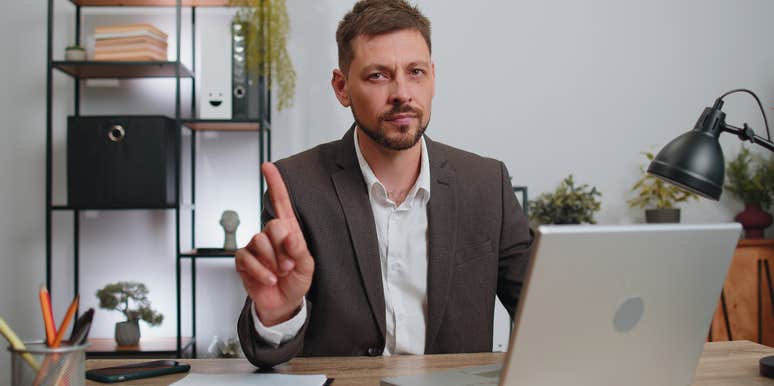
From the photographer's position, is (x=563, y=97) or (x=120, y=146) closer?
(x=120, y=146)

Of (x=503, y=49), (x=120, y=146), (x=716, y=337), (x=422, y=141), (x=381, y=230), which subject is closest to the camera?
(x=381, y=230)

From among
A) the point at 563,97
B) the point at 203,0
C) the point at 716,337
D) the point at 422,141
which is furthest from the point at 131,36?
the point at 716,337

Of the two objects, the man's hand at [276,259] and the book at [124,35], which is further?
the book at [124,35]

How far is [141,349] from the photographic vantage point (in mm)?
2652

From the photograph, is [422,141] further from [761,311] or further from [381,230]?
[761,311]

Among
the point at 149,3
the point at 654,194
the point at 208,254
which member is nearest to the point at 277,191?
the point at 208,254

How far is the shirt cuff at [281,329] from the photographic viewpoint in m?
1.10

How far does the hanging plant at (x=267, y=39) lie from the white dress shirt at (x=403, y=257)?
1.26 metres

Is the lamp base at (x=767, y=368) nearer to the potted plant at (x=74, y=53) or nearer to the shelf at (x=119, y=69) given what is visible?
the shelf at (x=119, y=69)

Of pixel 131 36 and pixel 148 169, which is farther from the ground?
pixel 131 36

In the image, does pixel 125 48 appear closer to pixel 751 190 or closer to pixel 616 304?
pixel 616 304

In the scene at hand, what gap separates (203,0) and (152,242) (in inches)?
44.2

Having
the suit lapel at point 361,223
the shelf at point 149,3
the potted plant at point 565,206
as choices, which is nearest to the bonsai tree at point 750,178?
the potted plant at point 565,206

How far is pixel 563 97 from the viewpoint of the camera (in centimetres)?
314
